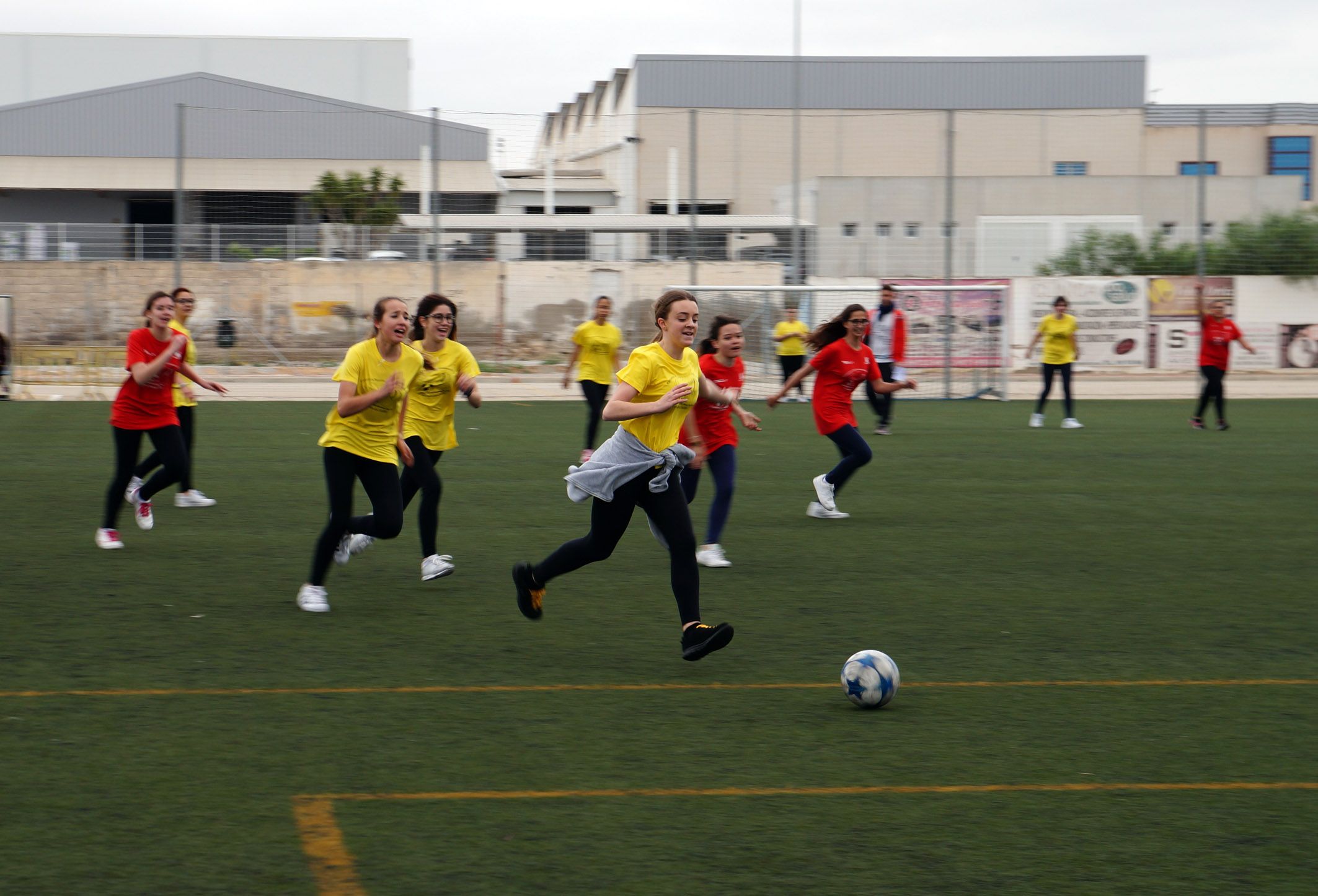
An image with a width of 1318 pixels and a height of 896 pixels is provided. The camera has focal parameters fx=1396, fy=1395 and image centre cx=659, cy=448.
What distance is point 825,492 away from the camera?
1097cm

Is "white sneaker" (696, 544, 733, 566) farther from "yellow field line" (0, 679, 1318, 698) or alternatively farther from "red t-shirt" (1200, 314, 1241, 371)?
"red t-shirt" (1200, 314, 1241, 371)

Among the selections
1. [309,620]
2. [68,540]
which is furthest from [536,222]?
[309,620]

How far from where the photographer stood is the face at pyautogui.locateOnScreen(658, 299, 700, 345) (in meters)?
6.32

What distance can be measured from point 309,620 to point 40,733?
2.16 m

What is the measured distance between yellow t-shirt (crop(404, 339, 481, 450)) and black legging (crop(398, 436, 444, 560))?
0.20 feet

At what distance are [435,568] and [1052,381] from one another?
1307 cm

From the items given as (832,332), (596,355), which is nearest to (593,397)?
(596,355)

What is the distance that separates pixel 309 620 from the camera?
24.2ft

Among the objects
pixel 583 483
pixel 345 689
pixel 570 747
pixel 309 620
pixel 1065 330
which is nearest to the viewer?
pixel 570 747

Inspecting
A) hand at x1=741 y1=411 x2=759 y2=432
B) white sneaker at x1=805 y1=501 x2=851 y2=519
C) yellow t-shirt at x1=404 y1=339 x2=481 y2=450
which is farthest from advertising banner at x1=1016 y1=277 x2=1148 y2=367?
yellow t-shirt at x1=404 y1=339 x2=481 y2=450

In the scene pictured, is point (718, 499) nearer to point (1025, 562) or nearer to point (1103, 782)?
point (1025, 562)

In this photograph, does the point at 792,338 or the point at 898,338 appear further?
the point at 792,338

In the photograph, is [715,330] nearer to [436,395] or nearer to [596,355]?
[436,395]

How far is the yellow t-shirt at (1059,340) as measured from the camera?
62.8ft
